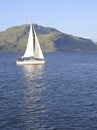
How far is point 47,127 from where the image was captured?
4741cm

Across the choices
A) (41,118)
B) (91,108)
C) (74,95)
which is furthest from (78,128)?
(74,95)

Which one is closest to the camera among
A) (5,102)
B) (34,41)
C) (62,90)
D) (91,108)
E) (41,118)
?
(41,118)

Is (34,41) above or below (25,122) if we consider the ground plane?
above

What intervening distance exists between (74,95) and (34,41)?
3914 inches

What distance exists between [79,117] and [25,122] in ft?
27.0

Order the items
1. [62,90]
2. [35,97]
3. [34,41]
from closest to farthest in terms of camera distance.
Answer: [35,97]
[62,90]
[34,41]

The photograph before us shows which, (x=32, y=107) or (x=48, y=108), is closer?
(x=48, y=108)

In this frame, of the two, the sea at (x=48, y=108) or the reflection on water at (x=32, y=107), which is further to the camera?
the reflection on water at (x=32, y=107)

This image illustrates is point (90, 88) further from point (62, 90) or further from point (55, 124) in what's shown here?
point (55, 124)

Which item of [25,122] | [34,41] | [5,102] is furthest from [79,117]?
[34,41]

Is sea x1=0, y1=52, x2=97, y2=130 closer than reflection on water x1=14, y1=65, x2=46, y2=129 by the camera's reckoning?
Yes

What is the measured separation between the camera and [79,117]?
171 feet

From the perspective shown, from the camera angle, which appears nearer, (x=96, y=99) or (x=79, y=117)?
(x=79, y=117)

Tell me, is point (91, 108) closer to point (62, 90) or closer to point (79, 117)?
point (79, 117)
